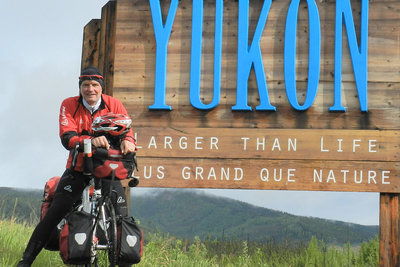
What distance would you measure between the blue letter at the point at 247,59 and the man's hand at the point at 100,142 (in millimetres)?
3287

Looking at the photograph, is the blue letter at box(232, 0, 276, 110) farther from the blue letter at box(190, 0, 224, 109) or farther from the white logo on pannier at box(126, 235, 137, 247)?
the white logo on pannier at box(126, 235, 137, 247)

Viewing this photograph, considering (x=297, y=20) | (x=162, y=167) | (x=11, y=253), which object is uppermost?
(x=297, y=20)

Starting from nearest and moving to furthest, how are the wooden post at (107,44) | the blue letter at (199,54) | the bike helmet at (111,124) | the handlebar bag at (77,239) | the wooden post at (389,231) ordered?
the handlebar bag at (77,239) → the bike helmet at (111,124) → the wooden post at (389,231) → the blue letter at (199,54) → the wooden post at (107,44)

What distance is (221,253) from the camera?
8.40 metres

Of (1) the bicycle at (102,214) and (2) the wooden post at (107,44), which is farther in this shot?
(2) the wooden post at (107,44)

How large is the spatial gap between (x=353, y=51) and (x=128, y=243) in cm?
449

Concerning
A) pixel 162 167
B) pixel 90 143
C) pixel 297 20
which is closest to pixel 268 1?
pixel 297 20

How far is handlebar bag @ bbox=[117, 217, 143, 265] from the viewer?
439 centimetres

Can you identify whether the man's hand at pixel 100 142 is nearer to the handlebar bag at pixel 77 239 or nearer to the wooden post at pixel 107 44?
the handlebar bag at pixel 77 239

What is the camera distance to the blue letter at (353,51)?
295 inches

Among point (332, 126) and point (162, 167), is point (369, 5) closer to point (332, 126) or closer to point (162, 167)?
point (332, 126)

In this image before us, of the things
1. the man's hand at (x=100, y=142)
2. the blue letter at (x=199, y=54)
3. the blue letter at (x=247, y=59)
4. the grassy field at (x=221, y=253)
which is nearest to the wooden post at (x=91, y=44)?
the blue letter at (x=199, y=54)

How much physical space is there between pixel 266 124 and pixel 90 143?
11.5 ft

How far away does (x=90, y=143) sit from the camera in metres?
4.42
